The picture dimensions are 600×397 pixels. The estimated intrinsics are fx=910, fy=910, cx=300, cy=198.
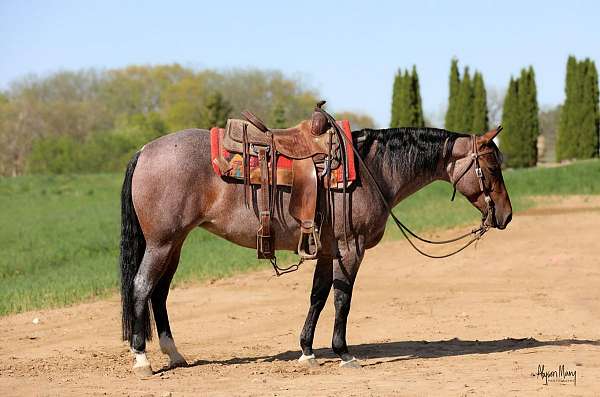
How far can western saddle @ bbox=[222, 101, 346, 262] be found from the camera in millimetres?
7605

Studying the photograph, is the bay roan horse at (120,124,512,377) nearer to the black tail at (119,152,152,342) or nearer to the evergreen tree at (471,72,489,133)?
the black tail at (119,152,152,342)

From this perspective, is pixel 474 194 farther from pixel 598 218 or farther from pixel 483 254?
pixel 598 218

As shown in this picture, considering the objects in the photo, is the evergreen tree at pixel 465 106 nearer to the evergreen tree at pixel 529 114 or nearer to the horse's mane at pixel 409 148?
the evergreen tree at pixel 529 114

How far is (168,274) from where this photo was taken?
8148 mm

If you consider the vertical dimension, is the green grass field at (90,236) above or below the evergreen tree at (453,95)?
below

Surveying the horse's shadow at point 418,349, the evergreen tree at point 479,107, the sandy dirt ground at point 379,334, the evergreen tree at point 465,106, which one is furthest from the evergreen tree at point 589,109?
the horse's shadow at point 418,349

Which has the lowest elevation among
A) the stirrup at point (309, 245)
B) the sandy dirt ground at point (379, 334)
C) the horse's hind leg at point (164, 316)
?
the sandy dirt ground at point (379, 334)

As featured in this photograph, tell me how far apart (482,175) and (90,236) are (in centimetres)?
1471

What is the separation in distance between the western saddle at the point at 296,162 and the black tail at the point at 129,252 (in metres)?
0.96

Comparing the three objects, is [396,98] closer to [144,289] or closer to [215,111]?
[215,111]

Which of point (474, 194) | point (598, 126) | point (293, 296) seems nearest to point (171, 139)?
point (474, 194)

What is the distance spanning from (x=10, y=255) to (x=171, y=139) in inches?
474

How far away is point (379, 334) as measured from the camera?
9.87 metres

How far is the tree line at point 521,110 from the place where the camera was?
40.0 m
